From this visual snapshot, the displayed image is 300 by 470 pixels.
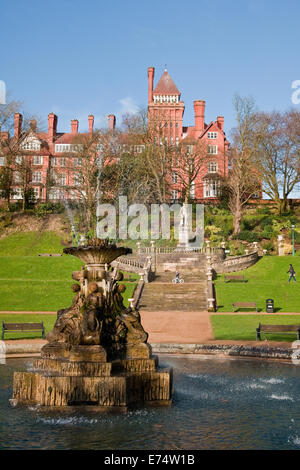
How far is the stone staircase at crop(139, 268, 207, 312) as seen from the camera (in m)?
30.9

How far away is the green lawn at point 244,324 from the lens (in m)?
20.4

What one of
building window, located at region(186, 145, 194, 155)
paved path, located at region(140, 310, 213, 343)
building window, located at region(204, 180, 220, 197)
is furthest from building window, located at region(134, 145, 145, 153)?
paved path, located at region(140, 310, 213, 343)

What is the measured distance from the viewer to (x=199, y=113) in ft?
256

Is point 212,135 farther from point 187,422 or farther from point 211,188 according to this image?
point 187,422

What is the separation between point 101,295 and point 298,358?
7341mm

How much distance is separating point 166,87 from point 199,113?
345 inches

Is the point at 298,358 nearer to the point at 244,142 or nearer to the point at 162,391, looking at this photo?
the point at 162,391

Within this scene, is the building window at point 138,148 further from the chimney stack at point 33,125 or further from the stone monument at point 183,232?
the stone monument at point 183,232

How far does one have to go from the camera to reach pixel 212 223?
→ 60812mm

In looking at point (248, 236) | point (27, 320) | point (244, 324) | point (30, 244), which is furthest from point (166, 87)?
point (244, 324)

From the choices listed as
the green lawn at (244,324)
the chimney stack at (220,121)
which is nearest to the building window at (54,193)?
the chimney stack at (220,121)

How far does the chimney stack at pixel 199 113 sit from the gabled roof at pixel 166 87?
19.5ft
